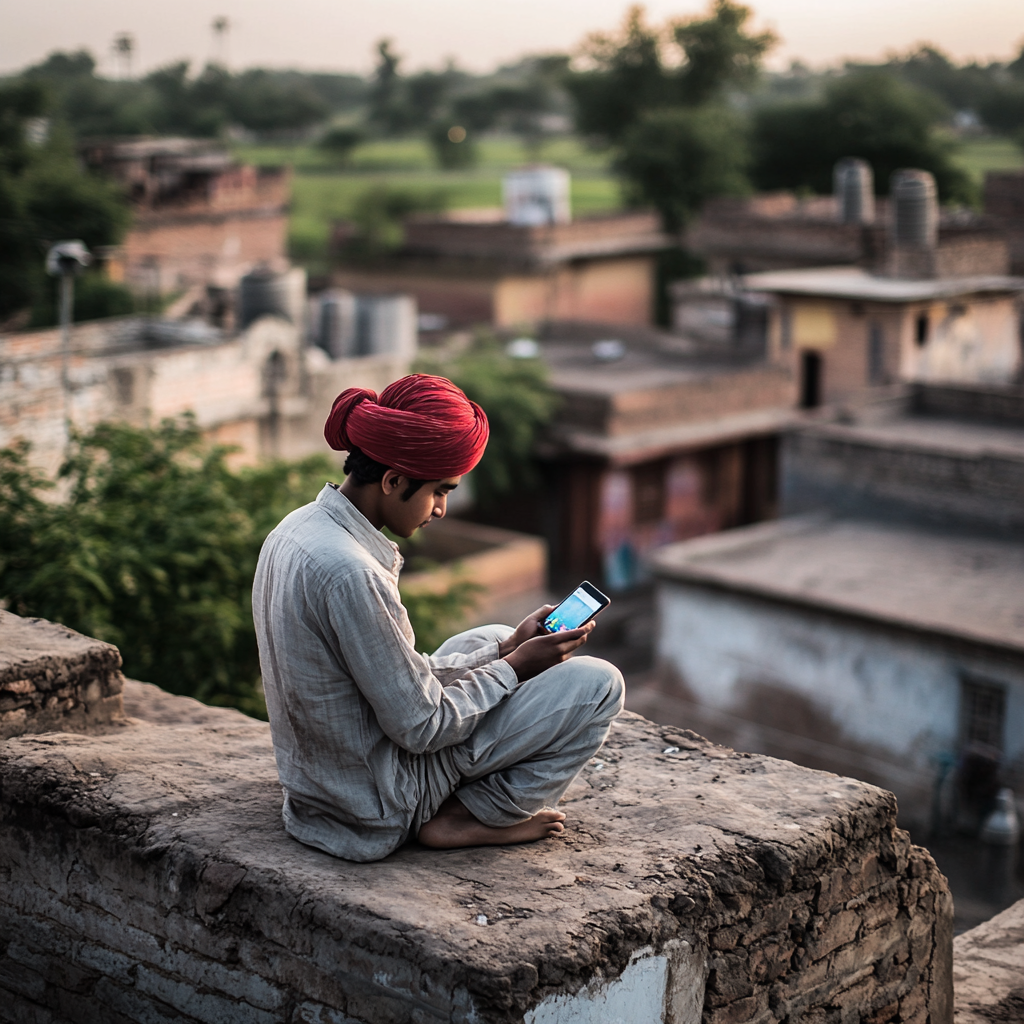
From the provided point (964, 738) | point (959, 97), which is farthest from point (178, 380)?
point (959, 97)

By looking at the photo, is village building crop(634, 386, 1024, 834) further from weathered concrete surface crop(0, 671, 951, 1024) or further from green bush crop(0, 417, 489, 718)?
weathered concrete surface crop(0, 671, 951, 1024)

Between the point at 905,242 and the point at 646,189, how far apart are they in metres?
17.8

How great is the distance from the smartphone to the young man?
0.13 ft

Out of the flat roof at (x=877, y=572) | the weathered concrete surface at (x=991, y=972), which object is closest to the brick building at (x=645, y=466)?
the flat roof at (x=877, y=572)

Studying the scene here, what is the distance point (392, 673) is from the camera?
3.02 m

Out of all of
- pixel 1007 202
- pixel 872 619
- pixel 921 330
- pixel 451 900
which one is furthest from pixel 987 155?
pixel 451 900

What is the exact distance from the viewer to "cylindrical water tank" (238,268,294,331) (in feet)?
62.6

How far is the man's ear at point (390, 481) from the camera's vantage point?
312 centimetres

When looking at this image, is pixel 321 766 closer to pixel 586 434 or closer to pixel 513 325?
pixel 586 434

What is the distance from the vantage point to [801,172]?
150 feet

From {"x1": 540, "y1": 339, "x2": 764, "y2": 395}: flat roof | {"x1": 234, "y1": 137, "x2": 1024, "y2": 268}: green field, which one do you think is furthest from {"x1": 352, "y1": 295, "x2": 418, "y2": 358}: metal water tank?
{"x1": 234, "y1": 137, "x2": 1024, "y2": 268}: green field

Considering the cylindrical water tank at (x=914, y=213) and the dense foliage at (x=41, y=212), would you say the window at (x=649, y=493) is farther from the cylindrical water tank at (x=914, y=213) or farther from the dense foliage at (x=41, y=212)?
the dense foliage at (x=41, y=212)

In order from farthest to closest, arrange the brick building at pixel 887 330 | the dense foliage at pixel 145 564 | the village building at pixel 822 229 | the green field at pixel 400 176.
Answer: the green field at pixel 400 176 < the village building at pixel 822 229 < the brick building at pixel 887 330 < the dense foliage at pixel 145 564

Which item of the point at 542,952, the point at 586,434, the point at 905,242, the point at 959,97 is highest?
the point at 959,97
